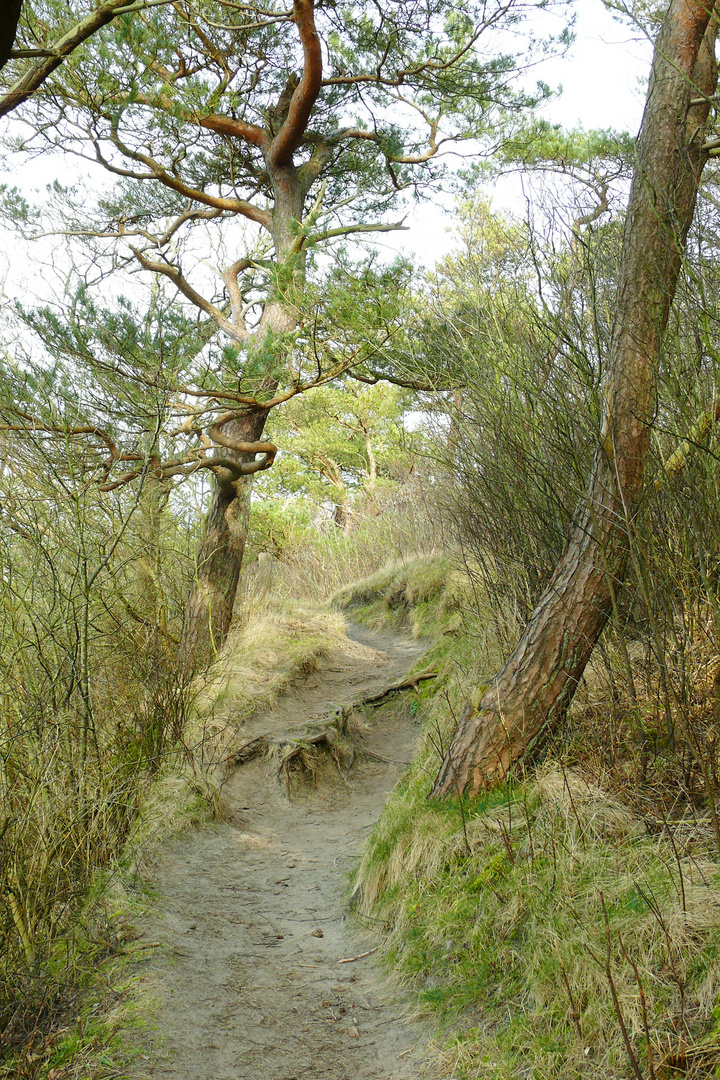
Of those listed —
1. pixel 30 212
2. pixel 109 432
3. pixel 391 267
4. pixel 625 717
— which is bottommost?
pixel 625 717

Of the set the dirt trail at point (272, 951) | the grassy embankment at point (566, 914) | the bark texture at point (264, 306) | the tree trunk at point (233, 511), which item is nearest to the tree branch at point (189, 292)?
the bark texture at point (264, 306)

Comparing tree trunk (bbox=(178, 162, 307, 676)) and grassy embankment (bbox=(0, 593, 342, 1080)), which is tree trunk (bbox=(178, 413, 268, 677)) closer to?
tree trunk (bbox=(178, 162, 307, 676))

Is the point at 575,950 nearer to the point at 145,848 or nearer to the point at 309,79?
the point at 145,848

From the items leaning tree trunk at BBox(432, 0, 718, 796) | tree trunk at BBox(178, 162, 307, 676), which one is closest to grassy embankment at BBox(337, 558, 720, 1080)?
leaning tree trunk at BBox(432, 0, 718, 796)

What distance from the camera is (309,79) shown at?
7871 mm

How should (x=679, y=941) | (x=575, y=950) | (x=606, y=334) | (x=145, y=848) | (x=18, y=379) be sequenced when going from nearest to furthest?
(x=679, y=941) < (x=575, y=950) < (x=606, y=334) < (x=145, y=848) < (x=18, y=379)

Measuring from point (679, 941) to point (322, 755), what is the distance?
4.20m

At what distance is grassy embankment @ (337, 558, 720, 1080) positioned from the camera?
2.11 m

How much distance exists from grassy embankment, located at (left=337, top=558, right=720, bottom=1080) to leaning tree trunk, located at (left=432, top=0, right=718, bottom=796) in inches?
8.8

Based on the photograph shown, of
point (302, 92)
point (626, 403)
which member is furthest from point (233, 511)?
point (626, 403)

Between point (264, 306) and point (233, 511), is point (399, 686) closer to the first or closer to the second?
point (233, 511)

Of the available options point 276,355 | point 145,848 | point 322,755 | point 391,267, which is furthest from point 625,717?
point 391,267

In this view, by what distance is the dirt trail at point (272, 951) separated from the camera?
279 centimetres

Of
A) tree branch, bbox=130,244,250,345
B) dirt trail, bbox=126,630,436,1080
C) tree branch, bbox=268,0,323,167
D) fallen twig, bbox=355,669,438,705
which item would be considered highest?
tree branch, bbox=268,0,323,167
